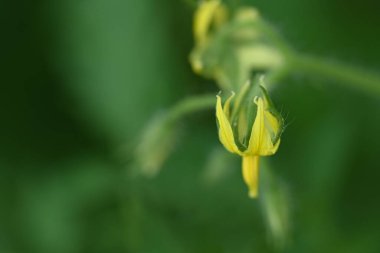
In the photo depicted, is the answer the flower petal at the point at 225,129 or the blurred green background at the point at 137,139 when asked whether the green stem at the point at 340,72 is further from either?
the flower petal at the point at 225,129

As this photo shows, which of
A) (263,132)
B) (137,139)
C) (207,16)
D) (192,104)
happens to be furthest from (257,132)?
(137,139)

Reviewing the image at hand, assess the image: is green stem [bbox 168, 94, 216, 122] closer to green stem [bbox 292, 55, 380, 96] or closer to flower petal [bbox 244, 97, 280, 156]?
green stem [bbox 292, 55, 380, 96]

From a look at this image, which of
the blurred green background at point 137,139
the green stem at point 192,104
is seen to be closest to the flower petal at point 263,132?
the green stem at point 192,104

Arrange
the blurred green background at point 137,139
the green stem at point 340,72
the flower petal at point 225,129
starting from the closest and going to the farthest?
1. the flower petal at point 225,129
2. the green stem at point 340,72
3. the blurred green background at point 137,139

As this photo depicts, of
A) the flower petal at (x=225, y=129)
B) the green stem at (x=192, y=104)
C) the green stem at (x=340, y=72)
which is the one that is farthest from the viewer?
the green stem at (x=340, y=72)

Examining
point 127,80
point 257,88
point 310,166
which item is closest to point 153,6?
point 127,80

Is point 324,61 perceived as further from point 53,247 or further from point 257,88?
point 53,247

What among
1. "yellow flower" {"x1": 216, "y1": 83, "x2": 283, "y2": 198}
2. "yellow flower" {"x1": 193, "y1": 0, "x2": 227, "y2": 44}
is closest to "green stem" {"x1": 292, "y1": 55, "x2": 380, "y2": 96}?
"yellow flower" {"x1": 193, "y1": 0, "x2": 227, "y2": 44}
